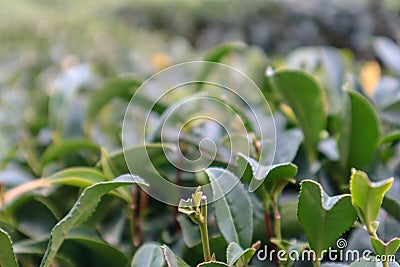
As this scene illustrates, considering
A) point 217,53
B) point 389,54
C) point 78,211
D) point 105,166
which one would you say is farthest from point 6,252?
point 389,54

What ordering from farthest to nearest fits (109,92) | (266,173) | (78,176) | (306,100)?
(109,92)
(306,100)
(78,176)
(266,173)

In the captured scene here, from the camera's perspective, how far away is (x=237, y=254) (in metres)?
0.66

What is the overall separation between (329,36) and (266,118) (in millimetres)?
4385

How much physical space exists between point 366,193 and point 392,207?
23 cm

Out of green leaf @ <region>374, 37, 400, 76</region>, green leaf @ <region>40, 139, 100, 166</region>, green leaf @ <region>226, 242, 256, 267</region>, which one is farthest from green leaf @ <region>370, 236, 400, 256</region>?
green leaf @ <region>374, 37, 400, 76</region>

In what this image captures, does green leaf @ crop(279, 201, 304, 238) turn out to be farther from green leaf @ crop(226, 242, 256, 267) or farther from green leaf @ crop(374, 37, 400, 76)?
green leaf @ crop(374, 37, 400, 76)

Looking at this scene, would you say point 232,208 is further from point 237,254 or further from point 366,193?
point 366,193

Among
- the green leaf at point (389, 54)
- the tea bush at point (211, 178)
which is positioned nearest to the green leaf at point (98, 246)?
the tea bush at point (211, 178)

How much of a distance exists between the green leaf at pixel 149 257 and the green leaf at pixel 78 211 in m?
0.09

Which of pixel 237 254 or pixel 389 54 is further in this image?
pixel 389 54

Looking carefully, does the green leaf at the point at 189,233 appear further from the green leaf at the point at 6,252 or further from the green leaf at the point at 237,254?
the green leaf at the point at 6,252

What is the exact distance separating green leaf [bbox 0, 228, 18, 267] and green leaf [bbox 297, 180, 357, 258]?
36 centimetres

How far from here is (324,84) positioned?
4.70ft

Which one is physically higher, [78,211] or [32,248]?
[78,211]
